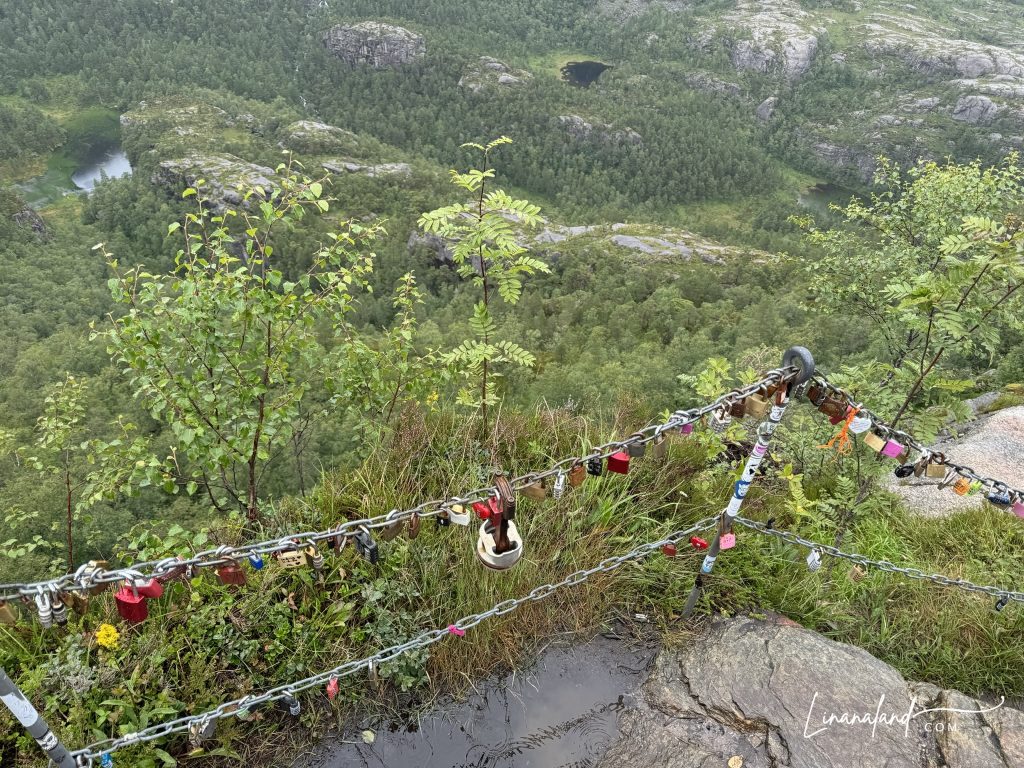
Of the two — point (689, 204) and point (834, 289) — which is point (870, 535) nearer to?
point (834, 289)

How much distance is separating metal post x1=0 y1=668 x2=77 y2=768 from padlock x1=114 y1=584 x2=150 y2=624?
0.37 m

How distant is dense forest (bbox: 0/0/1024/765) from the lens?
4.33 meters

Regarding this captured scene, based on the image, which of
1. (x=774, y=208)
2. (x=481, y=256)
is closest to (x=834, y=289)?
(x=481, y=256)

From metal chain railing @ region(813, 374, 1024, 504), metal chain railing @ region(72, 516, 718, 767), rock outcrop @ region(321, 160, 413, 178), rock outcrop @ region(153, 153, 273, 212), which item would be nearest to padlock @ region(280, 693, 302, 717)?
metal chain railing @ region(72, 516, 718, 767)

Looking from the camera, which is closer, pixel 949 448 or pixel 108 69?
pixel 949 448

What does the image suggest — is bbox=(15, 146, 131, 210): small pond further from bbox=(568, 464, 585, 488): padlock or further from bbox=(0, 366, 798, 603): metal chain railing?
bbox=(568, 464, 585, 488): padlock

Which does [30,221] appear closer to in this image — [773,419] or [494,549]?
[494,549]

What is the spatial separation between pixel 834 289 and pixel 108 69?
220002 mm

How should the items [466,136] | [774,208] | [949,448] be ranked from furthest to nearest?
[466,136]
[774,208]
[949,448]

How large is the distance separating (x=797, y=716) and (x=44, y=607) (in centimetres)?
371

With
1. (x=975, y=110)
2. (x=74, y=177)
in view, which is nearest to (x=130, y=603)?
(x=74, y=177)

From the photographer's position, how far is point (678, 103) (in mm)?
173000

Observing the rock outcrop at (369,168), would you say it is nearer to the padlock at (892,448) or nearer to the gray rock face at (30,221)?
the gray rock face at (30,221)

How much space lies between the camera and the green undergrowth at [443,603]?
3.12m
